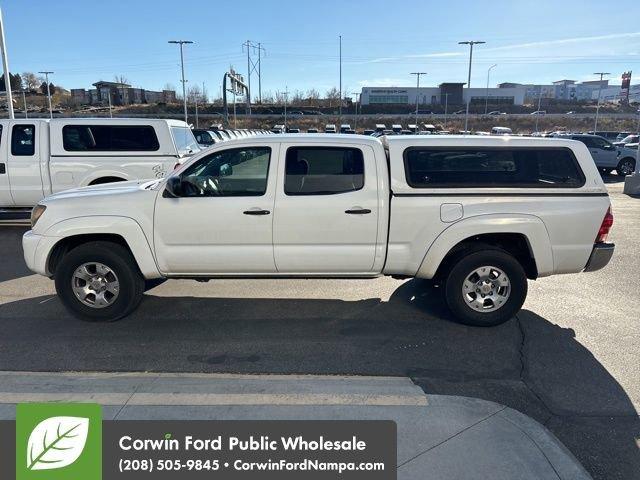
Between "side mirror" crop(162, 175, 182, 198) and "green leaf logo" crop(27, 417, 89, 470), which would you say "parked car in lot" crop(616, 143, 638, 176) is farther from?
"green leaf logo" crop(27, 417, 89, 470)

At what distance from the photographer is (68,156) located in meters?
8.91

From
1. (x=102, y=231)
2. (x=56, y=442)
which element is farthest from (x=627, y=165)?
(x=56, y=442)

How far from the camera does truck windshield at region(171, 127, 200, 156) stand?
9345 mm

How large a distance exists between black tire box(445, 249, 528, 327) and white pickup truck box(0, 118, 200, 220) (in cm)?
617

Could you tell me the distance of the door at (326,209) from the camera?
4637 millimetres

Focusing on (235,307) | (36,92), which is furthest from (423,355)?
(36,92)

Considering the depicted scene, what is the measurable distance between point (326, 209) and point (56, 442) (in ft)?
9.30

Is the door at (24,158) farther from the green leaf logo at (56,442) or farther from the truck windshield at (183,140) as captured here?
the green leaf logo at (56,442)

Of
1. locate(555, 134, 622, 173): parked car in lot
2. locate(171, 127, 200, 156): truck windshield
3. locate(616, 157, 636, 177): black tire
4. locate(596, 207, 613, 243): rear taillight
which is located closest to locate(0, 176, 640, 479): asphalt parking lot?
locate(596, 207, 613, 243): rear taillight

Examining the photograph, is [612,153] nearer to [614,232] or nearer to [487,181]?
[614,232]

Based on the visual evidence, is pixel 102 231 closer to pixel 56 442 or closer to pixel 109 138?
pixel 56 442

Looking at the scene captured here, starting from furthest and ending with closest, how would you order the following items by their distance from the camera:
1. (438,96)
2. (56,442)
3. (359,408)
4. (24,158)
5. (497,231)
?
(438,96) → (24,158) → (497,231) → (359,408) → (56,442)

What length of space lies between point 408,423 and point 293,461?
0.84 meters

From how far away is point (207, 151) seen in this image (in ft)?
15.5
